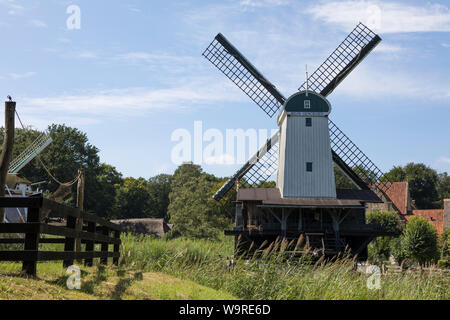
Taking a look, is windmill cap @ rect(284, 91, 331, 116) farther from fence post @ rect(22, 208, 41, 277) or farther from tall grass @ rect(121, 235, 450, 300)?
fence post @ rect(22, 208, 41, 277)

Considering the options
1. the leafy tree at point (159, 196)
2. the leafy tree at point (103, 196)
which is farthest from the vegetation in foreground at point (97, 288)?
the leafy tree at point (159, 196)

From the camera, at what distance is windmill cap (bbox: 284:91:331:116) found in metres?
27.2

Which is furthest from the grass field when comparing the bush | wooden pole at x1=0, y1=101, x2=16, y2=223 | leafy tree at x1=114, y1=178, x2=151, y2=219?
leafy tree at x1=114, y1=178, x2=151, y2=219

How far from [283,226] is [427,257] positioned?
50.7 ft

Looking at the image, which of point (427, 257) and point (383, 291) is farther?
point (427, 257)

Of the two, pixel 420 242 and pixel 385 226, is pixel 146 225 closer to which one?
pixel 385 226

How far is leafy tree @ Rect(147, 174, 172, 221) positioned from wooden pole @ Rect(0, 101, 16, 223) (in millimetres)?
63044

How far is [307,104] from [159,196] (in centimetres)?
5466

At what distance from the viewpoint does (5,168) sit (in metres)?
9.70

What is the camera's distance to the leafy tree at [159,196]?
74.2 metres

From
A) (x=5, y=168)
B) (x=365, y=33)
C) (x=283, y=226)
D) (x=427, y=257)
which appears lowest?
(x=427, y=257)
